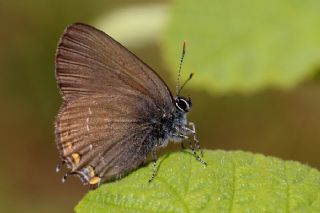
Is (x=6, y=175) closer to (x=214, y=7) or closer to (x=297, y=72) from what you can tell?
(x=214, y=7)

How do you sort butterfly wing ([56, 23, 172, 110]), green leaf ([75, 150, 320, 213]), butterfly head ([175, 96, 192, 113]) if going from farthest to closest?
butterfly head ([175, 96, 192, 113]) < butterfly wing ([56, 23, 172, 110]) < green leaf ([75, 150, 320, 213])

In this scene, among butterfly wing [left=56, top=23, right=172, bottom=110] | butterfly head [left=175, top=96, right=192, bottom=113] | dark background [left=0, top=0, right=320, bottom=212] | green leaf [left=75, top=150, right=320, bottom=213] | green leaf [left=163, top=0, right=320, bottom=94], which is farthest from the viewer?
dark background [left=0, top=0, right=320, bottom=212]

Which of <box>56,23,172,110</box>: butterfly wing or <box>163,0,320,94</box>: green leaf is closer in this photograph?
<box>56,23,172,110</box>: butterfly wing

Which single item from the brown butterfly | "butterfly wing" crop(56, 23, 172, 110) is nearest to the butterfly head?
the brown butterfly

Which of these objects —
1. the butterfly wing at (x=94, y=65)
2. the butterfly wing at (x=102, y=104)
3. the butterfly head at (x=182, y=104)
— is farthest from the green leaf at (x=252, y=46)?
the butterfly wing at (x=94, y=65)

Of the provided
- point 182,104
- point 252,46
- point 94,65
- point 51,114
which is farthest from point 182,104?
point 51,114

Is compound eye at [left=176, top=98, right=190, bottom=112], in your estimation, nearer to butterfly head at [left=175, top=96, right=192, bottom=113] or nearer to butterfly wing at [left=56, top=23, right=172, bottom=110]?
butterfly head at [left=175, top=96, right=192, bottom=113]

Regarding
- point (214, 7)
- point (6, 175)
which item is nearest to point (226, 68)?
point (214, 7)

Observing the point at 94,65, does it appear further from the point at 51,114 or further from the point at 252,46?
the point at 51,114
